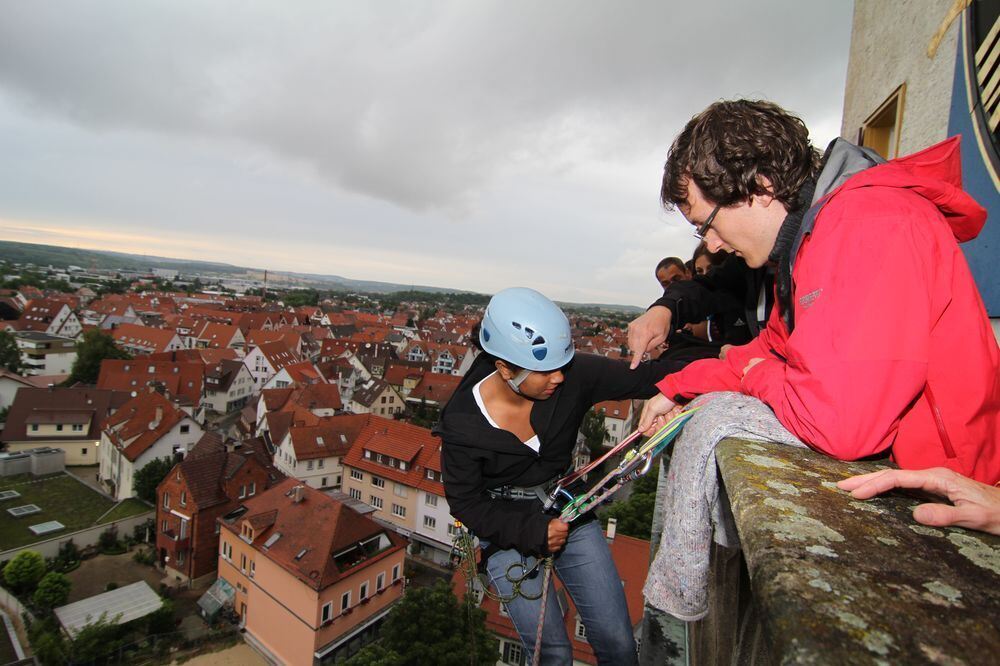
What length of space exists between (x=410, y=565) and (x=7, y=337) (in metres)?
51.9

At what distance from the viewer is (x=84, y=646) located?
15.9m

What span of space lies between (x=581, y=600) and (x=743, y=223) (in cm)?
210

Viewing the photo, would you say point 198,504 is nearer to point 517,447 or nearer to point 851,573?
point 517,447

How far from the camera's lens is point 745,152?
191 cm

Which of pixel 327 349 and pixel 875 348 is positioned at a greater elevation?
pixel 875 348

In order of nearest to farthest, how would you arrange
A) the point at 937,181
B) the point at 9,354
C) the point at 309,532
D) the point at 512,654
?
the point at 937,181, the point at 512,654, the point at 309,532, the point at 9,354

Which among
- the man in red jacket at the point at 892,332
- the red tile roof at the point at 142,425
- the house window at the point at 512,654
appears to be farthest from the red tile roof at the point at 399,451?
the man in red jacket at the point at 892,332

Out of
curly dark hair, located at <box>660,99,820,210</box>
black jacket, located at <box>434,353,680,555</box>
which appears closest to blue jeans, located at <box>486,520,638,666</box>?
black jacket, located at <box>434,353,680,555</box>

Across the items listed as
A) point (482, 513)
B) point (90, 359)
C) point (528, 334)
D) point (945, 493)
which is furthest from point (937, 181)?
point (90, 359)

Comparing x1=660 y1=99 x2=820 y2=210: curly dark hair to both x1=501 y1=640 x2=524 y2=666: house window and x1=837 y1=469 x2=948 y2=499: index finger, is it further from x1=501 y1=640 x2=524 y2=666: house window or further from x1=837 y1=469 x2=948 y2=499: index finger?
x1=501 y1=640 x2=524 y2=666: house window

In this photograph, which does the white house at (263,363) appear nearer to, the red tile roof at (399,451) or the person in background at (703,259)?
the red tile roof at (399,451)

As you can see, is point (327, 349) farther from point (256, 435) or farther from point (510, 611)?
point (510, 611)

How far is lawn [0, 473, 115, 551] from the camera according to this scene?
74.2 feet

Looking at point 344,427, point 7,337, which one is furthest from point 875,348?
point 7,337
